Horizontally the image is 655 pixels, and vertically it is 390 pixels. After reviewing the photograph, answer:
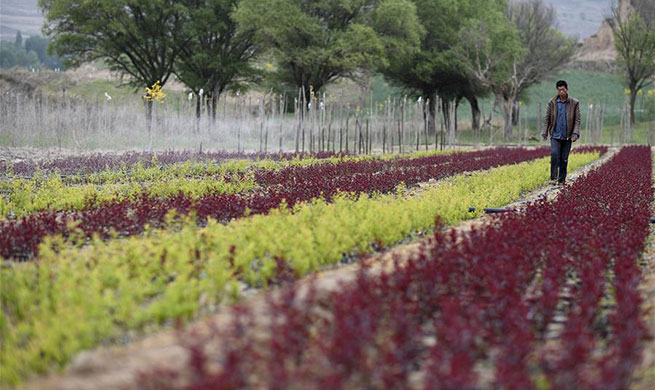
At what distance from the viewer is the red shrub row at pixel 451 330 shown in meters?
3.47

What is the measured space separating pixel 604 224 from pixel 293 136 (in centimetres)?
2869

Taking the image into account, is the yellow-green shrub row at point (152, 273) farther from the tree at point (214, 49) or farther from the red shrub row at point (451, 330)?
the tree at point (214, 49)

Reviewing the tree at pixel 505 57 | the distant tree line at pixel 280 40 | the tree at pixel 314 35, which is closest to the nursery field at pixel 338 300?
the distant tree line at pixel 280 40

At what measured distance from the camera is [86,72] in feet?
290

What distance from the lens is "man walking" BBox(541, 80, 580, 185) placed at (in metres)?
15.0

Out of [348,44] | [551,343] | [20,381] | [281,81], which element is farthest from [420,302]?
[281,81]

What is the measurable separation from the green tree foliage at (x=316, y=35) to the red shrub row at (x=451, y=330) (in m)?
35.1

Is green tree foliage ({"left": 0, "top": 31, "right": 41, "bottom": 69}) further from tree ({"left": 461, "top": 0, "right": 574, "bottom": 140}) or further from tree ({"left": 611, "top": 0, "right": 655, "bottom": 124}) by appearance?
tree ({"left": 611, "top": 0, "right": 655, "bottom": 124})

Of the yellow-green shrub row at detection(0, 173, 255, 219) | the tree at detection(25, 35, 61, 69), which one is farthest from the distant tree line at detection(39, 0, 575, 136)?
the tree at detection(25, 35, 61, 69)

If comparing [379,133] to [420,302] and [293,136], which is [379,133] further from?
[420,302]

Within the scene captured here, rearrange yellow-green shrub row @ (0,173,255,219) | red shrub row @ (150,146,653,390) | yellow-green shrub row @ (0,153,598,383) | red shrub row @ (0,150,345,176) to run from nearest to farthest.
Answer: red shrub row @ (150,146,653,390)
yellow-green shrub row @ (0,153,598,383)
yellow-green shrub row @ (0,173,255,219)
red shrub row @ (0,150,345,176)

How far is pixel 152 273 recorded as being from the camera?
19.4 ft

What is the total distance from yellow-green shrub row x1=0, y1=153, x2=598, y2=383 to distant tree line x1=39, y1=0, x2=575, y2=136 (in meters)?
28.3

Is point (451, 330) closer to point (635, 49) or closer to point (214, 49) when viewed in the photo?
point (214, 49)
